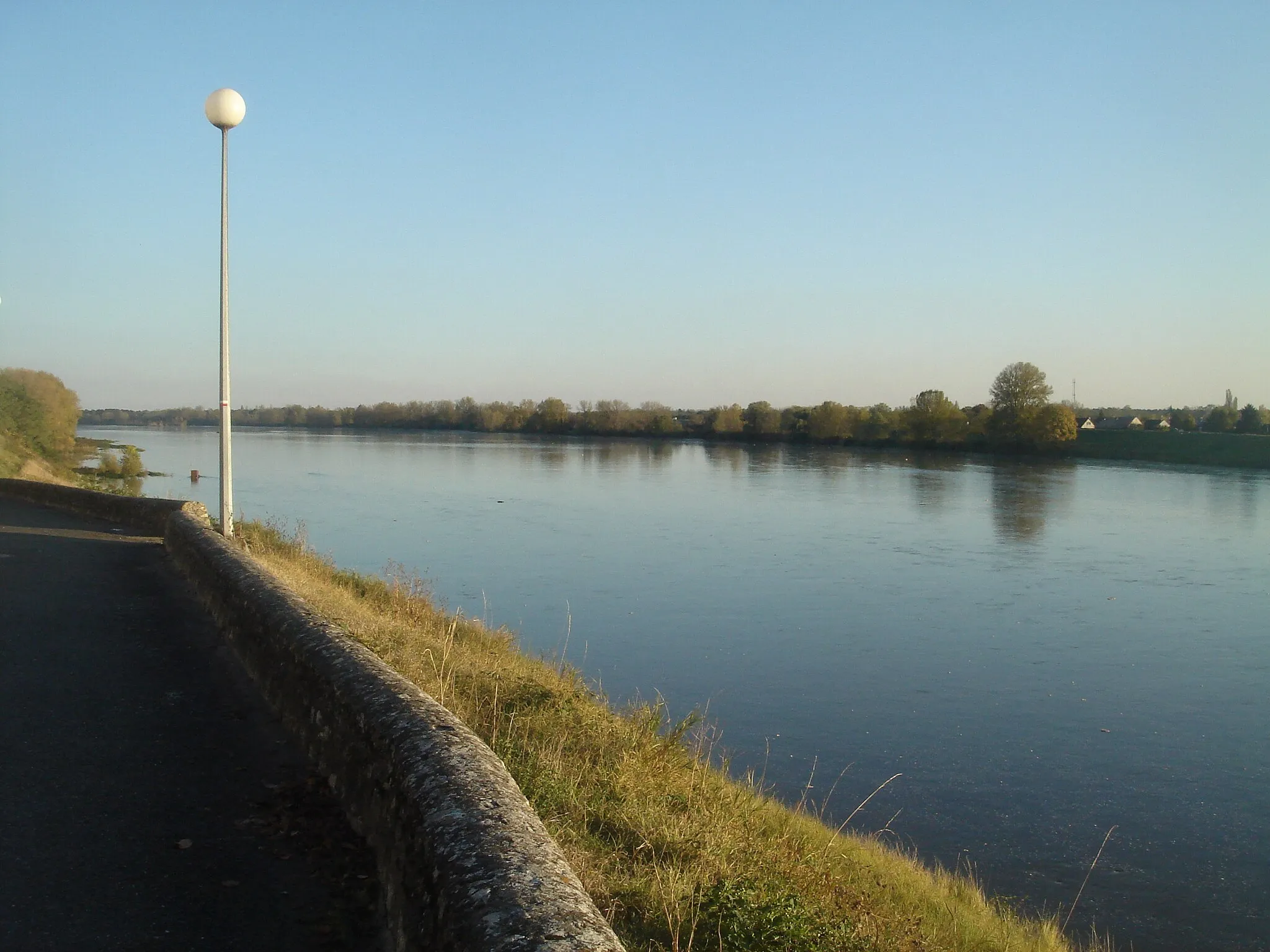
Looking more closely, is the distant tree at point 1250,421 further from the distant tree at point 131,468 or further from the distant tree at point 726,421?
the distant tree at point 131,468

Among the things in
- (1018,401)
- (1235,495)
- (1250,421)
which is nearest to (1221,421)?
(1250,421)

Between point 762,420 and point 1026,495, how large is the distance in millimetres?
55854

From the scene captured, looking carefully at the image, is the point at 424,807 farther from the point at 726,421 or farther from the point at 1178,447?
the point at 726,421

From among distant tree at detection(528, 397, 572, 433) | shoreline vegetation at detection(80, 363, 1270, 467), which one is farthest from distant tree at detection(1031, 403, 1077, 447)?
distant tree at detection(528, 397, 572, 433)

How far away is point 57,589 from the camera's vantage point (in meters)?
8.83

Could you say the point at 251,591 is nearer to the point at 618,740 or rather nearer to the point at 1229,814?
the point at 618,740

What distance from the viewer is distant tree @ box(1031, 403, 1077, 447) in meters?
68.5

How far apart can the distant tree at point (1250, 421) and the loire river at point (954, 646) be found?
38.3m

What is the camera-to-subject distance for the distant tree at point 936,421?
74.8 m

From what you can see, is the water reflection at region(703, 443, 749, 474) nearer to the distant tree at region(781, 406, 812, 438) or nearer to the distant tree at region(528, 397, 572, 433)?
the distant tree at region(781, 406, 812, 438)

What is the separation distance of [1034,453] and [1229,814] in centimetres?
6498

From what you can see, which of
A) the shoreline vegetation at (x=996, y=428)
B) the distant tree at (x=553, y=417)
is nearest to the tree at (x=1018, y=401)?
the shoreline vegetation at (x=996, y=428)

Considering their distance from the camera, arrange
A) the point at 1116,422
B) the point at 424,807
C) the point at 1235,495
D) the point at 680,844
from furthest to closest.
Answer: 1. the point at 1116,422
2. the point at 1235,495
3. the point at 680,844
4. the point at 424,807

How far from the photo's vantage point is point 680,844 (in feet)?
17.1
